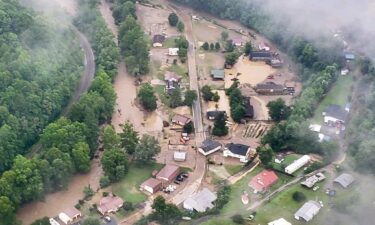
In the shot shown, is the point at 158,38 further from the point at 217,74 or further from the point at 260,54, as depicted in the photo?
the point at 260,54

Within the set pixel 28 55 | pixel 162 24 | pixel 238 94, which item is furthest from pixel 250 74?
pixel 28 55

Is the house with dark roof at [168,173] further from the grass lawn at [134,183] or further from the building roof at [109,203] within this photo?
the building roof at [109,203]

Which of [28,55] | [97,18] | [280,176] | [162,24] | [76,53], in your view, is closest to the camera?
[280,176]

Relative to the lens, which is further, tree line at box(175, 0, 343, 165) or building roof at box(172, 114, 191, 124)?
building roof at box(172, 114, 191, 124)

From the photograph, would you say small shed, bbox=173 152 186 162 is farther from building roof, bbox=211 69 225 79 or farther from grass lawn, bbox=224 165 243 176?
building roof, bbox=211 69 225 79

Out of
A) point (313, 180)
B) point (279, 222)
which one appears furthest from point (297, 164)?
point (279, 222)

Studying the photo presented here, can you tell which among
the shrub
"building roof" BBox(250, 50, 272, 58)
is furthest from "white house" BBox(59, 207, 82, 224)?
"building roof" BBox(250, 50, 272, 58)

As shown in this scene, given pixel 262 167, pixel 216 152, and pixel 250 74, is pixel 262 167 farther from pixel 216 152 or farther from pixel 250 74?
pixel 250 74
